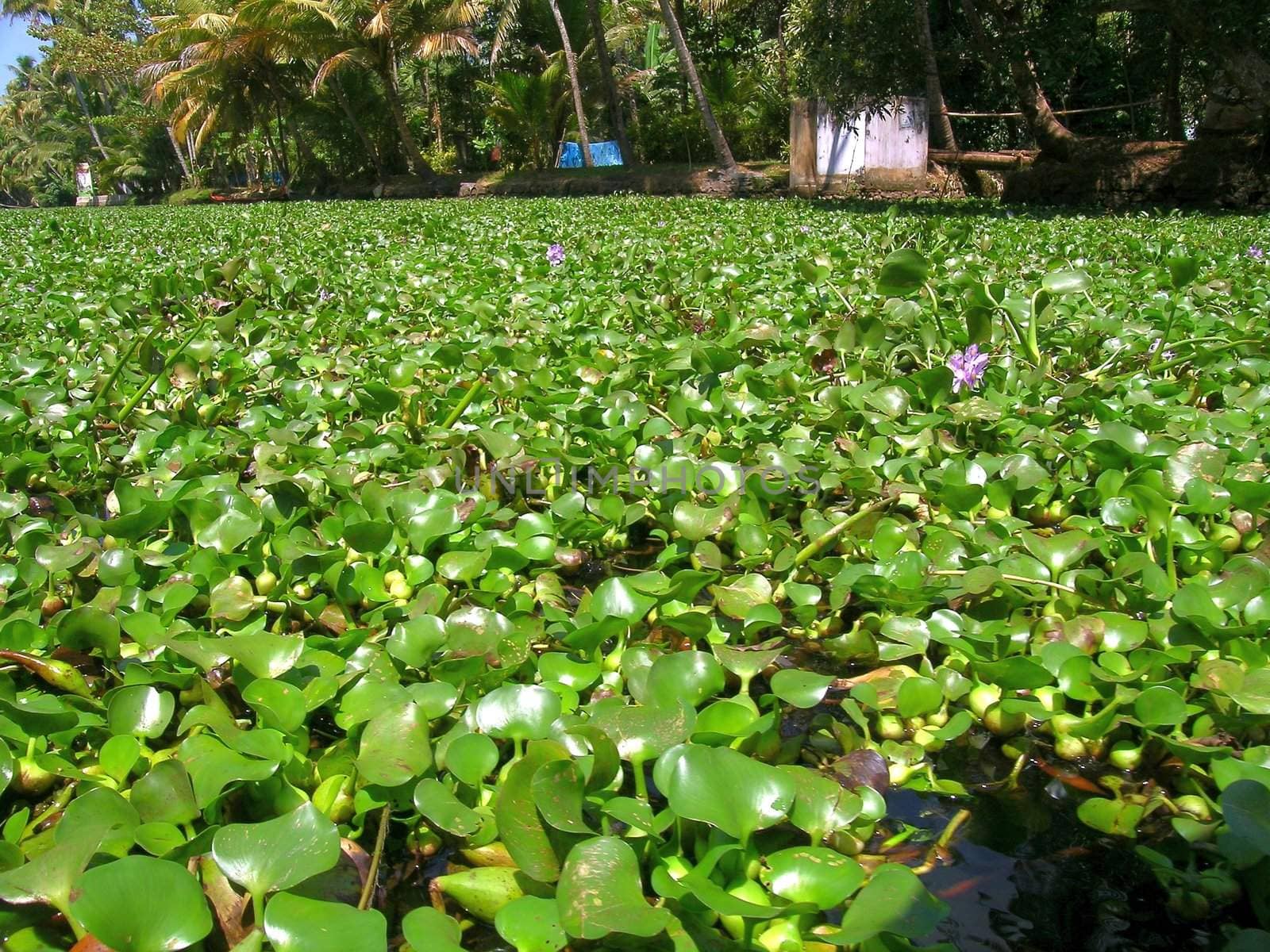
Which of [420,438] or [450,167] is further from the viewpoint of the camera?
[450,167]

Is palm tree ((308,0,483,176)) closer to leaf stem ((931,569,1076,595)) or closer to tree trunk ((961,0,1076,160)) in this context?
tree trunk ((961,0,1076,160))

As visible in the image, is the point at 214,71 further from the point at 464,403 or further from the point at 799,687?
the point at 799,687

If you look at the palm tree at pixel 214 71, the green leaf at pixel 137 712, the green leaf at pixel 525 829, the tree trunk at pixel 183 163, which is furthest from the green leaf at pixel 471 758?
the tree trunk at pixel 183 163

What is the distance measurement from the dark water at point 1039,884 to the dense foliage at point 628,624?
2cm

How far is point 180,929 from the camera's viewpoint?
2.47 feet

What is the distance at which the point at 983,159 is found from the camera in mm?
11008

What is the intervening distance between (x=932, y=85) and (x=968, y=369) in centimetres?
974

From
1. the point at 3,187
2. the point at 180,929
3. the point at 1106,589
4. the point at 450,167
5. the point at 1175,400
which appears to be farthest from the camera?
the point at 3,187

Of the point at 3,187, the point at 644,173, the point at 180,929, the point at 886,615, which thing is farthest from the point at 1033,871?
the point at 3,187

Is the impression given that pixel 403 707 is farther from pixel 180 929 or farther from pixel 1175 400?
pixel 1175 400

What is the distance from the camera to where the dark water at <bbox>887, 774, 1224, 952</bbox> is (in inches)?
38.0

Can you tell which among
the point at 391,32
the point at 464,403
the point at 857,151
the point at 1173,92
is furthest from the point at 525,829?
the point at 391,32

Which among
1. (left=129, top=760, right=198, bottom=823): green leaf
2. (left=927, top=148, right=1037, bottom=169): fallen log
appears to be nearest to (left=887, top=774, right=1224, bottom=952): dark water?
(left=129, top=760, right=198, bottom=823): green leaf

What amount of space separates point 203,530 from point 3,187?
178ft
